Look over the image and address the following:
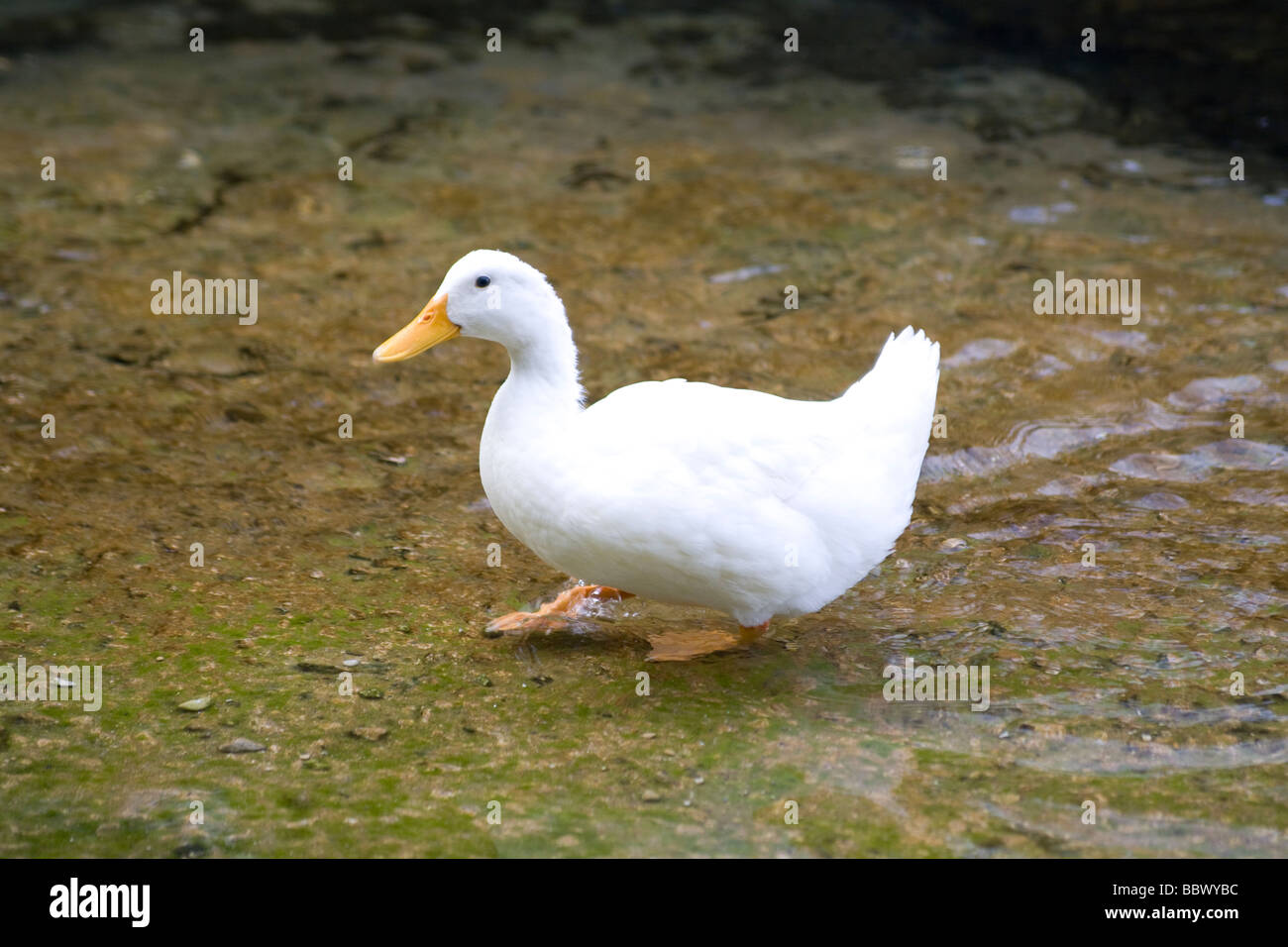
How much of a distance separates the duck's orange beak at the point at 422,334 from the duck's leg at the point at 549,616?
3.51 feet

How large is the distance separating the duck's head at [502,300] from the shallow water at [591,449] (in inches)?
45.2

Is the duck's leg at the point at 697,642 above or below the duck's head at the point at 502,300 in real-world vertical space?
below

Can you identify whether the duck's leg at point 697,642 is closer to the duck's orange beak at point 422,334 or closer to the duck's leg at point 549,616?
the duck's leg at point 549,616

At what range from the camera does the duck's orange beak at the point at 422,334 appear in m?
4.76

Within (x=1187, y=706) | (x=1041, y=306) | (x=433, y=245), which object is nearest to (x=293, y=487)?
(x=433, y=245)

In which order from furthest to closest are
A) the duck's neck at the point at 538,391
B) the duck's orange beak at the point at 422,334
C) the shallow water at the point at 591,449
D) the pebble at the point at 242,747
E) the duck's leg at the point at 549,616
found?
the duck's leg at the point at 549,616 < the duck's orange beak at the point at 422,334 < the duck's neck at the point at 538,391 < the pebble at the point at 242,747 < the shallow water at the point at 591,449

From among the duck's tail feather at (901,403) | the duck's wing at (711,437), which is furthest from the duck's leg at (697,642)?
the duck's tail feather at (901,403)

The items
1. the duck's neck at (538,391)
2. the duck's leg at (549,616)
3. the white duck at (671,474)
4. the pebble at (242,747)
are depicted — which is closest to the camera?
the pebble at (242,747)

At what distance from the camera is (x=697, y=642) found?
4.87 metres

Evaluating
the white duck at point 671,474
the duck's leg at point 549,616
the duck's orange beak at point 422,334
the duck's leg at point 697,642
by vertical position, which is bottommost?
the duck's leg at point 697,642

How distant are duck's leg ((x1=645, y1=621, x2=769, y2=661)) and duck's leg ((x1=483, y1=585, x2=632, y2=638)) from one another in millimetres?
275

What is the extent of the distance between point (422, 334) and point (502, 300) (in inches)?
14.9

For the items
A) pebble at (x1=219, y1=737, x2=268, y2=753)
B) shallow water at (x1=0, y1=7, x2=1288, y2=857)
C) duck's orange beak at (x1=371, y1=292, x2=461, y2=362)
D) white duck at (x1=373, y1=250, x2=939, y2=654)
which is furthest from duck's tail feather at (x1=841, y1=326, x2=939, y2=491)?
pebble at (x1=219, y1=737, x2=268, y2=753)

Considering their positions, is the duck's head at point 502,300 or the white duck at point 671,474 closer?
the white duck at point 671,474
